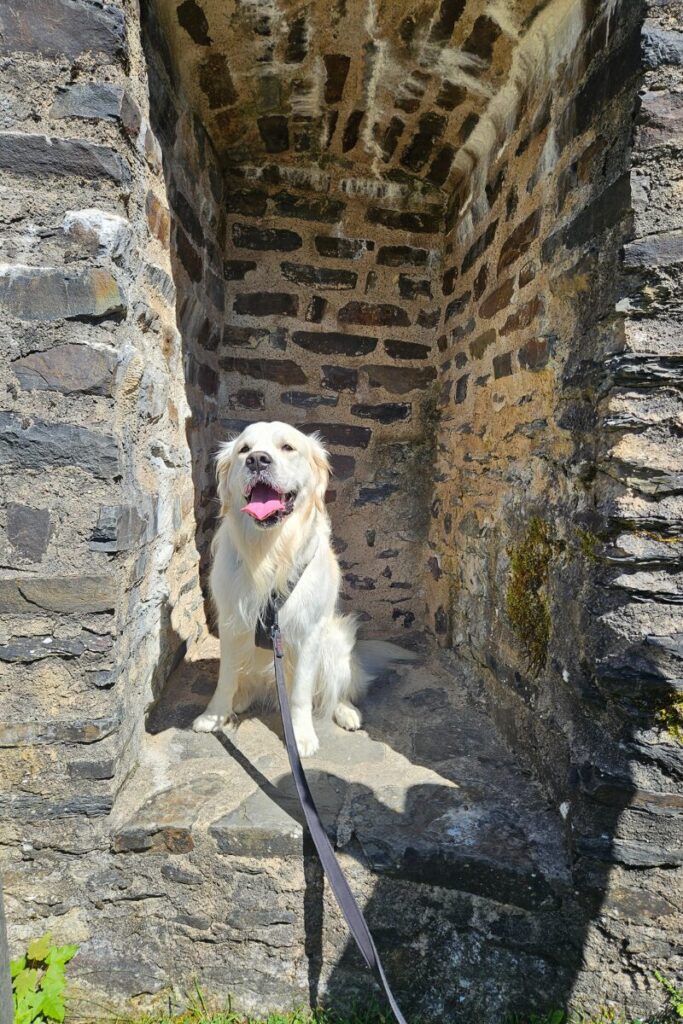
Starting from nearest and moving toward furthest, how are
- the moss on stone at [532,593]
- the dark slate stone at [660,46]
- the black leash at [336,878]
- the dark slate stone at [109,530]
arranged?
the black leash at [336,878] → the dark slate stone at [660,46] → the dark slate stone at [109,530] → the moss on stone at [532,593]

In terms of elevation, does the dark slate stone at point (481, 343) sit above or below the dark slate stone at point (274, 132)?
below

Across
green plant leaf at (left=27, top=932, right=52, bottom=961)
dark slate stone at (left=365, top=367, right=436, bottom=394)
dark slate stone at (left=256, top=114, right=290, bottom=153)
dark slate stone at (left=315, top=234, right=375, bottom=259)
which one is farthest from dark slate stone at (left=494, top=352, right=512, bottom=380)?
green plant leaf at (left=27, top=932, right=52, bottom=961)

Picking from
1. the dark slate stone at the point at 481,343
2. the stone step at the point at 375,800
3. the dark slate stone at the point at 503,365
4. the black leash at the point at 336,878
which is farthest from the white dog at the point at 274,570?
the dark slate stone at the point at 481,343

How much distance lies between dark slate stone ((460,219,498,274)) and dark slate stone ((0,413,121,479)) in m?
1.86

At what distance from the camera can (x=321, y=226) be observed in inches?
124

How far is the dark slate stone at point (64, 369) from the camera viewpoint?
5.34ft

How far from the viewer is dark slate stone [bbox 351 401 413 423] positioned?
10.8 ft

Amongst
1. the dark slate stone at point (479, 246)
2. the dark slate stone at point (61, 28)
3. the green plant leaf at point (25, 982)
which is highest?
the dark slate stone at point (61, 28)

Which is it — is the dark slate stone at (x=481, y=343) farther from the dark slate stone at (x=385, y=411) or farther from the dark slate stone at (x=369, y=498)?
the dark slate stone at (x=369, y=498)

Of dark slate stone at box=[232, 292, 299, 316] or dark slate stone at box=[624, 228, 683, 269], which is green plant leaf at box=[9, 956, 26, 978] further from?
dark slate stone at box=[232, 292, 299, 316]

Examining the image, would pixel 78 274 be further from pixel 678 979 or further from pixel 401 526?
pixel 678 979

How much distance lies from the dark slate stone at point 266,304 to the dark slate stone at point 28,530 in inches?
75.7

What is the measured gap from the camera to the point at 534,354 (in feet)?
6.55

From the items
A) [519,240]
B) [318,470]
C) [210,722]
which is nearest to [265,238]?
[519,240]
